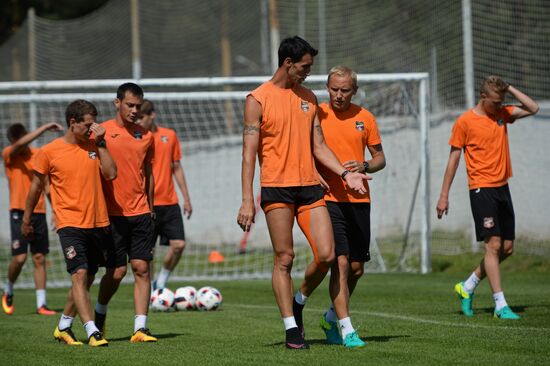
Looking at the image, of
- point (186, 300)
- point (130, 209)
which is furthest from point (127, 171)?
point (186, 300)

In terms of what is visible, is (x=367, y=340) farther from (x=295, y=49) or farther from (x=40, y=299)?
(x=40, y=299)

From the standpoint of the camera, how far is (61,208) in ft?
30.2

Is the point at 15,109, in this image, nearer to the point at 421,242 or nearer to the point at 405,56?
the point at 405,56

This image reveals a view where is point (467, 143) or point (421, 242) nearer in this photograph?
point (467, 143)

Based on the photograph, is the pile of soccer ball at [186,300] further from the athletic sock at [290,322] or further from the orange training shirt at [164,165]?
the athletic sock at [290,322]

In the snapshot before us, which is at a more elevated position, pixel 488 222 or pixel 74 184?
pixel 74 184

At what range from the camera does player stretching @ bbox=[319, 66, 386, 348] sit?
8.77m

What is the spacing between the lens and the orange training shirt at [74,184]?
918 cm

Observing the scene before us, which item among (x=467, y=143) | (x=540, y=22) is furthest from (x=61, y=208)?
(x=540, y=22)

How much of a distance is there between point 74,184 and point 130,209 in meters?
0.61

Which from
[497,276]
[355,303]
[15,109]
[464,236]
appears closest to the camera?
[497,276]

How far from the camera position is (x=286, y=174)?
8266 mm

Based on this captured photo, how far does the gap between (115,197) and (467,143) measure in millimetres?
3921

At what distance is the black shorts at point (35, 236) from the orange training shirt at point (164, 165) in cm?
155
